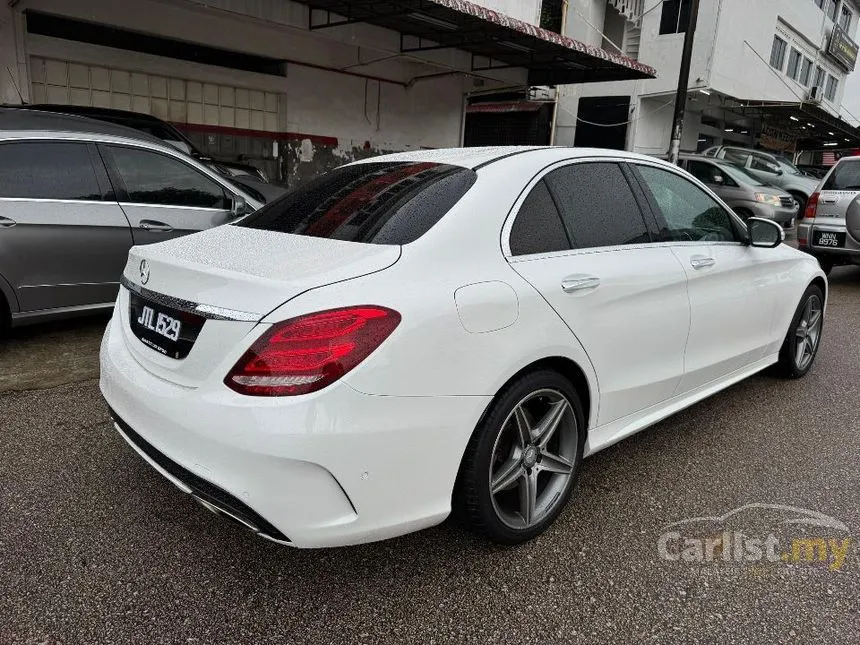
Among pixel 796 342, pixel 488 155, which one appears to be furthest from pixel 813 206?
pixel 488 155

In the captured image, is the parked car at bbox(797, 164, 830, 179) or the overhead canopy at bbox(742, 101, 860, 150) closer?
the parked car at bbox(797, 164, 830, 179)

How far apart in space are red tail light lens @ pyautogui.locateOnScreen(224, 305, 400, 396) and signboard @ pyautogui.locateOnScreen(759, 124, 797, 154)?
95.0 ft

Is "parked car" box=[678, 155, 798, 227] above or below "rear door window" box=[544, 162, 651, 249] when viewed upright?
below

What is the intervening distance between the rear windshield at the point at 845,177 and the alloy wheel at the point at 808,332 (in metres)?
4.76

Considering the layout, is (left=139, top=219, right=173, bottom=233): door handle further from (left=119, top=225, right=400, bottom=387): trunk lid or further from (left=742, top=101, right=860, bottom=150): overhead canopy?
(left=742, top=101, right=860, bottom=150): overhead canopy

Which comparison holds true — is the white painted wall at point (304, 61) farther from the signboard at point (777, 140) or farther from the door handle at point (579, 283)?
the signboard at point (777, 140)

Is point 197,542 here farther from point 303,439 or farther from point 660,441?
point 660,441

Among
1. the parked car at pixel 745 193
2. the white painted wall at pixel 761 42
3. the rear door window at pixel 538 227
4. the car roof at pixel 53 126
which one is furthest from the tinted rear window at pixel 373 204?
the white painted wall at pixel 761 42

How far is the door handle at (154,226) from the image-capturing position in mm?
5051

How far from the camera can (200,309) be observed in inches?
84.9

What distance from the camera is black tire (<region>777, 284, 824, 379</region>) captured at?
4547 millimetres

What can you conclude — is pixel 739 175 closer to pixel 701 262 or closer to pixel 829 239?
pixel 829 239

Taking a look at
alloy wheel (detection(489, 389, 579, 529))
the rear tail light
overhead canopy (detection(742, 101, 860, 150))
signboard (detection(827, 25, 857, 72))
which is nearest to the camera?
alloy wheel (detection(489, 389, 579, 529))

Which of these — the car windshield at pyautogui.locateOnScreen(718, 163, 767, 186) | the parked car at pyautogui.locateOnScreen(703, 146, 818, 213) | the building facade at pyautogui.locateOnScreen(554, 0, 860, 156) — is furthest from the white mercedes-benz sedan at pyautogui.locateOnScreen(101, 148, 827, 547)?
the building facade at pyautogui.locateOnScreen(554, 0, 860, 156)
